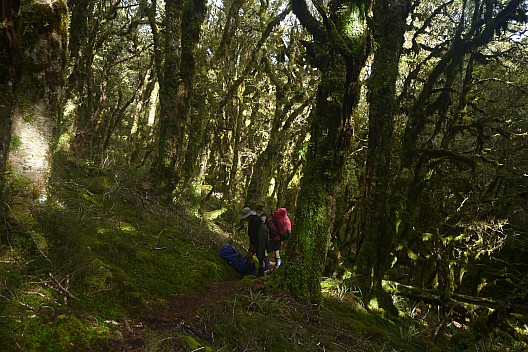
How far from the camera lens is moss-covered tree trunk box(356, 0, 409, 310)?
27.9 ft

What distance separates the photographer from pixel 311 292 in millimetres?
6746

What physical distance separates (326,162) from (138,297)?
3.66 meters

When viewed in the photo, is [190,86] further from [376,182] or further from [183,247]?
[376,182]

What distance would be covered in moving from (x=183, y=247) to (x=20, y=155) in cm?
444

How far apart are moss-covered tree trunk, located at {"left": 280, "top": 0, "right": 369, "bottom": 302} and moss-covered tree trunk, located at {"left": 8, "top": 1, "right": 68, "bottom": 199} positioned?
402 cm

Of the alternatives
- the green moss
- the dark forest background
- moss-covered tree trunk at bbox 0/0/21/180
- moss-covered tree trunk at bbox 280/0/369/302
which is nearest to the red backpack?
the dark forest background

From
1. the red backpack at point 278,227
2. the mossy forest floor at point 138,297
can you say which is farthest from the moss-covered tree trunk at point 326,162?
the red backpack at point 278,227

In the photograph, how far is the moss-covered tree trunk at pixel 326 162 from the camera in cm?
657

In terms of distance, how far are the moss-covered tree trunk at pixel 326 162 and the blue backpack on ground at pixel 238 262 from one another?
238cm

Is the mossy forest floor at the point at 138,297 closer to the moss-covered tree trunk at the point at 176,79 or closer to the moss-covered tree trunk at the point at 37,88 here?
the moss-covered tree trunk at the point at 37,88

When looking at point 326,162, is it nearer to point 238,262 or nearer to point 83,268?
point 238,262

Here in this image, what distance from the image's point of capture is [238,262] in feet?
29.5

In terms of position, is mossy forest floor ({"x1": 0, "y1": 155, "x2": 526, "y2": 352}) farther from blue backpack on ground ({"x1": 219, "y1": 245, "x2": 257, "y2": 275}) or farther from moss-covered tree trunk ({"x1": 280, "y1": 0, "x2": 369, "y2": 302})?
moss-covered tree trunk ({"x1": 280, "y1": 0, "x2": 369, "y2": 302})

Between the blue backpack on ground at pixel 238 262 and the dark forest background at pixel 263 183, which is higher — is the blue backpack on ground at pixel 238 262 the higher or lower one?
the lower one
